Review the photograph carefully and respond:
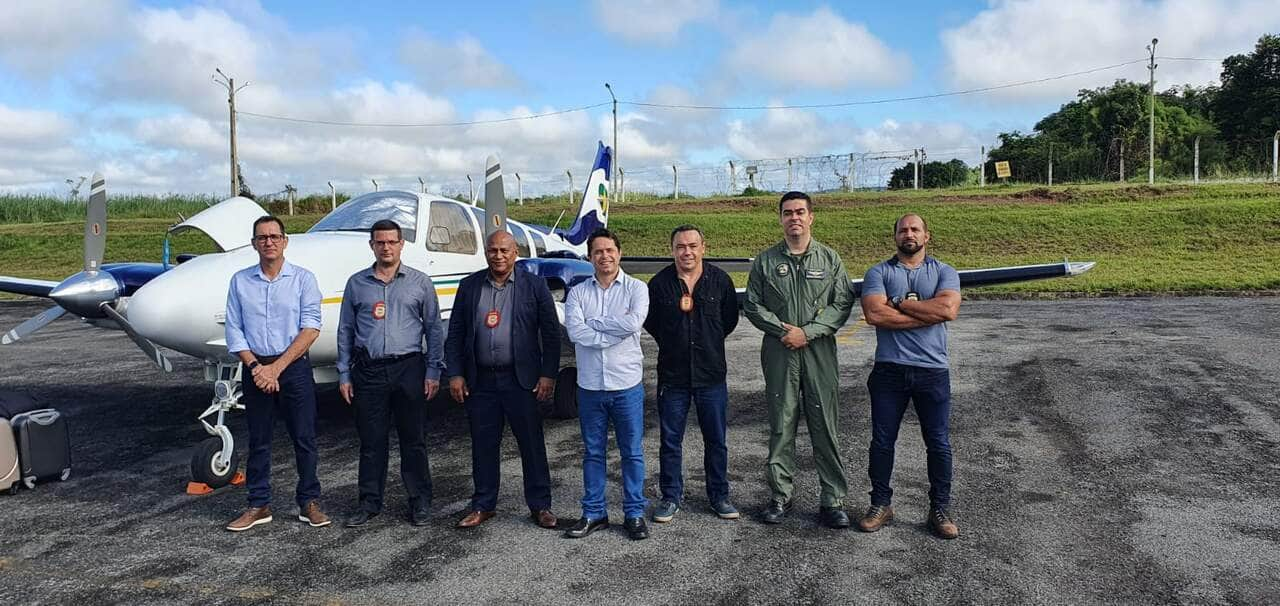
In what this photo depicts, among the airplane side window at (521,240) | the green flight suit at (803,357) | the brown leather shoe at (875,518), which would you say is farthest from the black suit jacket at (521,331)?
the airplane side window at (521,240)

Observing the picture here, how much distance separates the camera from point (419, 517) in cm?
498

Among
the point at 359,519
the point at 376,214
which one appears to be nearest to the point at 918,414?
the point at 359,519

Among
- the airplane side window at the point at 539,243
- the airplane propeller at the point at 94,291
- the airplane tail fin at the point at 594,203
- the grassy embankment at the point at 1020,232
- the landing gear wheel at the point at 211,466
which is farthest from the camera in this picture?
the grassy embankment at the point at 1020,232

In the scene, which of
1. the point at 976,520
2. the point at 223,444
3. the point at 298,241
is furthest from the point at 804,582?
→ the point at 298,241

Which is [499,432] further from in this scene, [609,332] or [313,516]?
[313,516]

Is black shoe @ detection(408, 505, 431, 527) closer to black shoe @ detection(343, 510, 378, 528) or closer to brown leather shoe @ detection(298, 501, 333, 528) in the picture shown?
black shoe @ detection(343, 510, 378, 528)

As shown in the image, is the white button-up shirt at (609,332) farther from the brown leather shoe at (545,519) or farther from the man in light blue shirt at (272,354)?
the man in light blue shirt at (272,354)

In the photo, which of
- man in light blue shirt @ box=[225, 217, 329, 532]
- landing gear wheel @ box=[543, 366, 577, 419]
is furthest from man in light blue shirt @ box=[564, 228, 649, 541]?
landing gear wheel @ box=[543, 366, 577, 419]

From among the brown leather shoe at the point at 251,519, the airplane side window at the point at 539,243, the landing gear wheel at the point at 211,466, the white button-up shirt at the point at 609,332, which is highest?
the airplane side window at the point at 539,243

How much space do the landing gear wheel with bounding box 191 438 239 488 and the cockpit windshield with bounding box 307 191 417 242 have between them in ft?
7.17

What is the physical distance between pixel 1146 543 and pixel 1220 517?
0.79 metres

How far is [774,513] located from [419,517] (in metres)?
2.22

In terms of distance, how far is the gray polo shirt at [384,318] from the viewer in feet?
15.9

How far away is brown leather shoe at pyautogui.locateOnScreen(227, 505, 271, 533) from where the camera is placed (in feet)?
16.0
